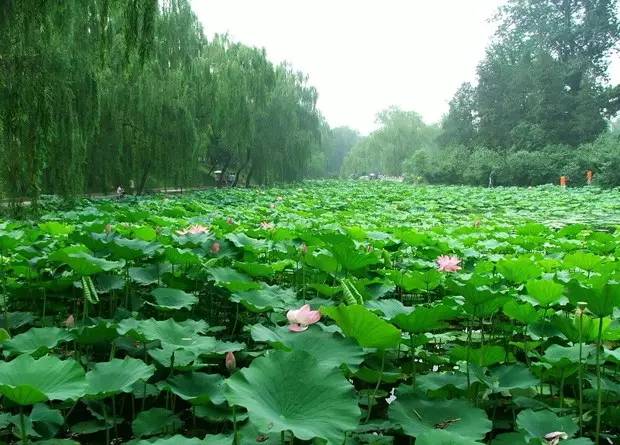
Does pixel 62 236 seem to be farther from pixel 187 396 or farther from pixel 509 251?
pixel 509 251

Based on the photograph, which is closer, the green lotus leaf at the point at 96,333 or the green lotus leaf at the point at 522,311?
the green lotus leaf at the point at 96,333

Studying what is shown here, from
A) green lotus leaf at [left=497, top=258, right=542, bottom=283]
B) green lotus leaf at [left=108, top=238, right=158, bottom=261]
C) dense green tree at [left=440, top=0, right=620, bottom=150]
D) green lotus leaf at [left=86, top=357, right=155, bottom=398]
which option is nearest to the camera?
green lotus leaf at [left=86, top=357, right=155, bottom=398]

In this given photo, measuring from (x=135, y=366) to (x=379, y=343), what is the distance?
48 centimetres

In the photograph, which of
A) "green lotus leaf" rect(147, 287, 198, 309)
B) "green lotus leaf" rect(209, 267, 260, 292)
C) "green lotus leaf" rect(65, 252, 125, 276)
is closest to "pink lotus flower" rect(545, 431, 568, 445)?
"green lotus leaf" rect(209, 267, 260, 292)

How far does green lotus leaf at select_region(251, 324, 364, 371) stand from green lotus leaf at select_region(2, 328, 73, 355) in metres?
0.46

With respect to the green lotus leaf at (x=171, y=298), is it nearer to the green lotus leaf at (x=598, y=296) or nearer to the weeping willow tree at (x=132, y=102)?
the green lotus leaf at (x=598, y=296)

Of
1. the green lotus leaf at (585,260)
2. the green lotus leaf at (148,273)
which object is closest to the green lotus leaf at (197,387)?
the green lotus leaf at (148,273)

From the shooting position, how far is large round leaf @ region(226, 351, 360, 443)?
73 centimetres

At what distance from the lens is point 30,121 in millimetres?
3633

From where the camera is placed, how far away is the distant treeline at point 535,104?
70.4ft

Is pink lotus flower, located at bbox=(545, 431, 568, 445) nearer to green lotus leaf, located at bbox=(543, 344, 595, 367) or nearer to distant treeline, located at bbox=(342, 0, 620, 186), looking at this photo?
green lotus leaf, located at bbox=(543, 344, 595, 367)

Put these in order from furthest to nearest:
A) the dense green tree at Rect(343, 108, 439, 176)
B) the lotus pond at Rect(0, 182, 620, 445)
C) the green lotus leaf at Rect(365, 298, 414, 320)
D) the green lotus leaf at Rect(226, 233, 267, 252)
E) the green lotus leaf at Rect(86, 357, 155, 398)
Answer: the dense green tree at Rect(343, 108, 439, 176)
the green lotus leaf at Rect(226, 233, 267, 252)
the green lotus leaf at Rect(365, 298, 414, 320)
the green lotus leaf at Rect(86, 357, 155, 398)
the lotus pond at Rect(0, 182, 620, 445)

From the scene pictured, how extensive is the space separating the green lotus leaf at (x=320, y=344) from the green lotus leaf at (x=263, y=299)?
340mm

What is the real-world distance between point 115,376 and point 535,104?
2718 cm
